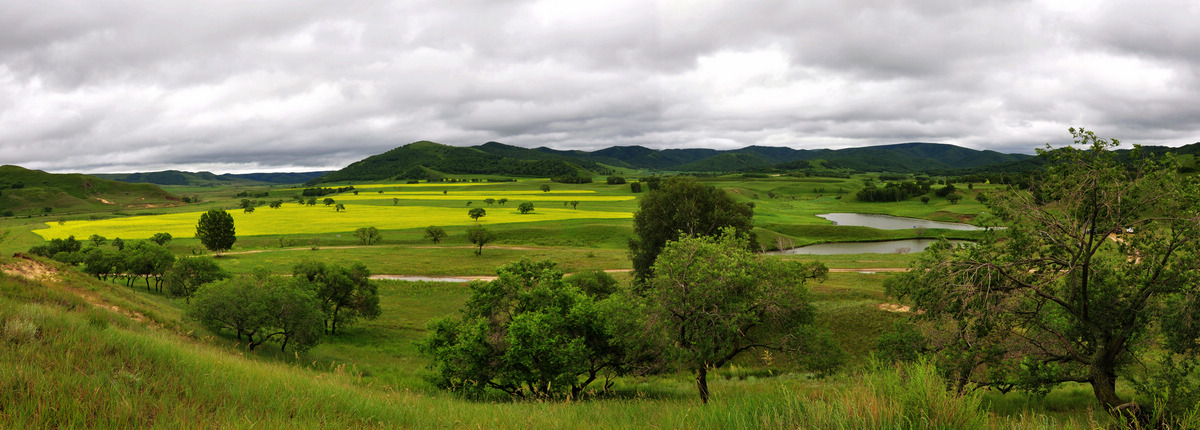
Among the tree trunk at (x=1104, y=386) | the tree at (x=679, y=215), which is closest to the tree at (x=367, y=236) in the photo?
the tree at (x=679, y=215)

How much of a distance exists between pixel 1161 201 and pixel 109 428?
20365mm

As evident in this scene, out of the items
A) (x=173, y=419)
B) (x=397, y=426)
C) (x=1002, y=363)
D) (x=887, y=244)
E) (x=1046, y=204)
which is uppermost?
(x=1046, y=204)

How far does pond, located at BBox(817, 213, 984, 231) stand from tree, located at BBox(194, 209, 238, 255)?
377ft

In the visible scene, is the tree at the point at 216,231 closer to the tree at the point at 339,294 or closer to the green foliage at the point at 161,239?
the green foliage at the point at 161,239

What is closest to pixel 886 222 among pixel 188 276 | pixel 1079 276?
pixel 1079 276

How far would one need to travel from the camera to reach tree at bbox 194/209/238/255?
72812mm

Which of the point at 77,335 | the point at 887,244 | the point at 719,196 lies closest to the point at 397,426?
the point at 77,335

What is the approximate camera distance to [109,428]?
507 centimetres

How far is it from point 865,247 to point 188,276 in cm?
9620

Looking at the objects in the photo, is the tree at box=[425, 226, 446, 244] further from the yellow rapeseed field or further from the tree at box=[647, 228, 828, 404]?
the tree at box=[647, 228, 828, 404]

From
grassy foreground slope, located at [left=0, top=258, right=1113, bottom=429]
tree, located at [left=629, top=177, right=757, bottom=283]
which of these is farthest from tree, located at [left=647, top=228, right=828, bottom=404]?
tree, located at [left=629, top=177, right=757, bottom=283]

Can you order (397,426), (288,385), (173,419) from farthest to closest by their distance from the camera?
(288,385), (397,426), (173,419)

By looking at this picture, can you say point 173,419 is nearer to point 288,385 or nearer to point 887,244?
point 288,385

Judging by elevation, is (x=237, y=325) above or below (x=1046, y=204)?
below
